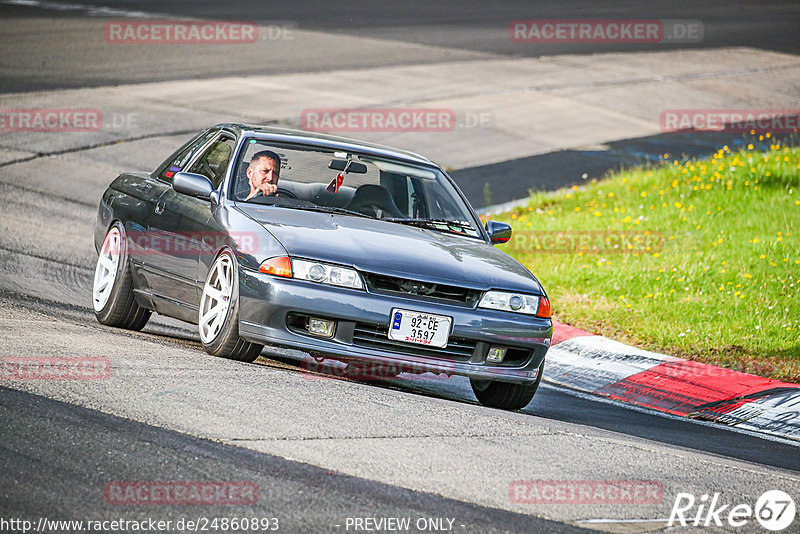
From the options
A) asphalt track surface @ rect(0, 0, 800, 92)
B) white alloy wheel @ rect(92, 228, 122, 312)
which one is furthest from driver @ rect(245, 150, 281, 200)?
asphalt track surface @ rect(0, 0, 800, 92)

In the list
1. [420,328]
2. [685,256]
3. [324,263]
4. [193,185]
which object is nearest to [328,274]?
[324,263]

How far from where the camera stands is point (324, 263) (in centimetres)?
664

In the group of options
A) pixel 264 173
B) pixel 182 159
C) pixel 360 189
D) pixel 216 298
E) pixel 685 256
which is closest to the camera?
pixel 216 298

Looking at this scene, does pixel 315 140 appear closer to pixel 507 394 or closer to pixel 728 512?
pixel 507 394

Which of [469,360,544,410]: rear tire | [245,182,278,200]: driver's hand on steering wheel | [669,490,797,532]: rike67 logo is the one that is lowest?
[469,360,544,410]: rear tire

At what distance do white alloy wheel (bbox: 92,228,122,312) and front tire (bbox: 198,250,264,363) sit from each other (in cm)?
132

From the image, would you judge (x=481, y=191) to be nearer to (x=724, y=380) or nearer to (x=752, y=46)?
(x=724, y=380)

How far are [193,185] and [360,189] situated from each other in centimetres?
114

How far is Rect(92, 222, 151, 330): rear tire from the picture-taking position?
8078mm

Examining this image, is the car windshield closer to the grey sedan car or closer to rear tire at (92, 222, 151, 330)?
the grey sedan car

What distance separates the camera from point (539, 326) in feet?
23.0

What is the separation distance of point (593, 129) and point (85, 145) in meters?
8.56

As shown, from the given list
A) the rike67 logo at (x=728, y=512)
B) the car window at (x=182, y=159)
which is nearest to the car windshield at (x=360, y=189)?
the car window at (x=182, y=159)

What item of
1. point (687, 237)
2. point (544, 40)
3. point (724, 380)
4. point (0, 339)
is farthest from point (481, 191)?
point (544, 40)
